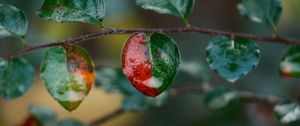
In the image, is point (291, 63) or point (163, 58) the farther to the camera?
point (291, 63)

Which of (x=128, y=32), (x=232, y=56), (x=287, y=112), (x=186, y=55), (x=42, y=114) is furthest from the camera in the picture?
(x=186, y=55)

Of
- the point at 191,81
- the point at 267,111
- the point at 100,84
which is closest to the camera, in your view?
the point at 100,84

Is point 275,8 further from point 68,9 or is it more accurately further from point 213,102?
point 68,9

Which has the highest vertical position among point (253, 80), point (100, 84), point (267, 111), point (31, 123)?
point (253, 80)

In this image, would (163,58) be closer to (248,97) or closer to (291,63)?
(291,63)

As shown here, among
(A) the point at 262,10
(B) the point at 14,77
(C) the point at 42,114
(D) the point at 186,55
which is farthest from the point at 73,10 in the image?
(D) the point at 186,55

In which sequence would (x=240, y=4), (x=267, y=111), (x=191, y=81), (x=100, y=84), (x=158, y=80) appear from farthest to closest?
(x=191, y=81), (x=267, y=111), (x=100, y=84), (x=240, y=4), (x=158, y=80)

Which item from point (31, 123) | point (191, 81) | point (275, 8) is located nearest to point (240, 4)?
point (275, 8)
